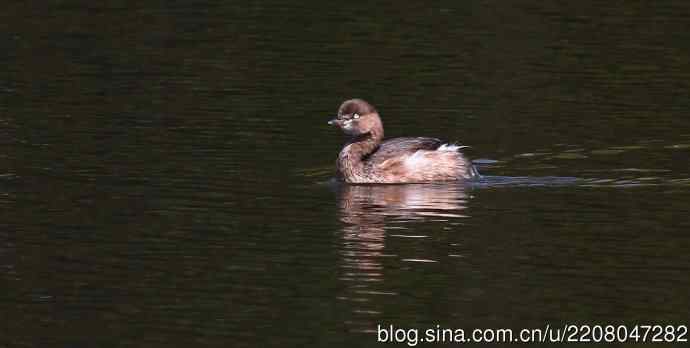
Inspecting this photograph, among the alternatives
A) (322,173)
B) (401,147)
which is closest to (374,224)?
(401,147)

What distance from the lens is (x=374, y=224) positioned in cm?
1828

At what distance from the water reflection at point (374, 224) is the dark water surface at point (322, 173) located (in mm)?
43

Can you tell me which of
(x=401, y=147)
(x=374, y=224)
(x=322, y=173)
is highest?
(x=401, y=147)

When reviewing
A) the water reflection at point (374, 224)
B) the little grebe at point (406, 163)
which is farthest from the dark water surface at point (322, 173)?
the little grebe at point (406, 163)

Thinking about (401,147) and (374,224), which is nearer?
(374,224)

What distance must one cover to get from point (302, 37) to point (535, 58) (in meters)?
4.40

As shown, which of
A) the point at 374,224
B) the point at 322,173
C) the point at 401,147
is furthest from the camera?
the point at 322,173

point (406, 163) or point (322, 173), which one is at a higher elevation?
point (406, 163)

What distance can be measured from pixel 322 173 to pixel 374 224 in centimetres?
366

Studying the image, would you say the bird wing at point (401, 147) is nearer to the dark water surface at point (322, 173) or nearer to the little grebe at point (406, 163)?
the little grebe at point (406, 163)

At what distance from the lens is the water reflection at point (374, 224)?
49.4 ft

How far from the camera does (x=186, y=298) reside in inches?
Result: 592

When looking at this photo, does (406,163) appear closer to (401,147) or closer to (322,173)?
(401,147)

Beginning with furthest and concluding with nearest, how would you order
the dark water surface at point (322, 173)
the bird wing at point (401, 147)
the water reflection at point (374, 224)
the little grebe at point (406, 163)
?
1. the little grebe at point (406, 163)
2. the bird wing at point (401, 147)
3. the water reflection at point (374, 224)
4. the dark water surface at point (322, 173)
